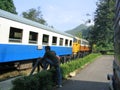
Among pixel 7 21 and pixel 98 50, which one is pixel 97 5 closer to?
pixel 98 50

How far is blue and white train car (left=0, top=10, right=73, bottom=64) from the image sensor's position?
452 inches

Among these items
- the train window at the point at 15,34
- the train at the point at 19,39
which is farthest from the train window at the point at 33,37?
the train window at the point at 15,34

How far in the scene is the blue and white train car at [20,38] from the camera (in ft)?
37.7

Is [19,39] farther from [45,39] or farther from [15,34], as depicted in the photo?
[45,39]

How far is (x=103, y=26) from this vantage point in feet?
203

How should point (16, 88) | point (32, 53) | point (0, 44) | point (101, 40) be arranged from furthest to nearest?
Result: 1. point (101, 40)
2. point (32, 53)
3. point (0, 44)
4. point (16, 88)

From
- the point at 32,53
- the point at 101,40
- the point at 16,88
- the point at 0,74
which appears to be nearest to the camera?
the point at 16,88

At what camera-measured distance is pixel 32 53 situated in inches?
589

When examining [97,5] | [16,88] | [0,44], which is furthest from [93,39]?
[16,88]

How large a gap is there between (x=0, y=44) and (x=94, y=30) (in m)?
54.0

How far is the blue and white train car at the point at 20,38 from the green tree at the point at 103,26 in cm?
4452

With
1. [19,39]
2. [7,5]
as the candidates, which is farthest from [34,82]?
[7,5]

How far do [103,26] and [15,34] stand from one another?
5091 cm

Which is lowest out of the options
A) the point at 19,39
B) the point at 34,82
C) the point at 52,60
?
the point at 34,82
